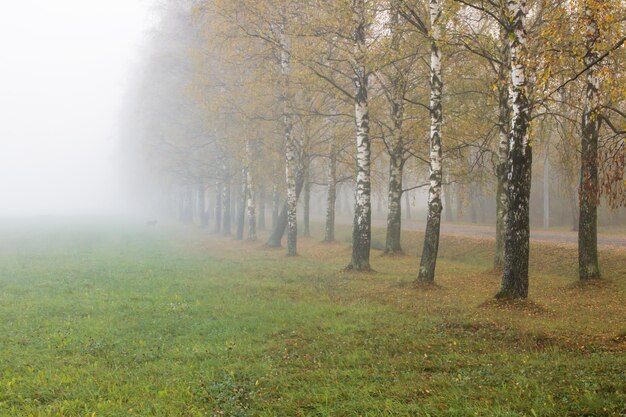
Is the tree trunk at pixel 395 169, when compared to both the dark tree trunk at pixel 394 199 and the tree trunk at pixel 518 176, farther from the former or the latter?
the tree trunk at pixel 518 176

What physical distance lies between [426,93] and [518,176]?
1118 cm

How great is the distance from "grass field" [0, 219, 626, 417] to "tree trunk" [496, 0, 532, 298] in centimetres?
77

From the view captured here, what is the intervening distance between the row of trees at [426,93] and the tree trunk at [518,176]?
27 millimetres

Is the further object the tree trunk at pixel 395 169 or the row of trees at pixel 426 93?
the tree trunk at pixel 395 169

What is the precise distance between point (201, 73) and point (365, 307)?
2214 centimetres

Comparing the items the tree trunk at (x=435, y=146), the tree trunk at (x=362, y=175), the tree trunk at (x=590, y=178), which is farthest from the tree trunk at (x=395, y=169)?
the tree trunk at (x=590, y=178)

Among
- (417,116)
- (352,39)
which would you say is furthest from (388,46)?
(417,116)

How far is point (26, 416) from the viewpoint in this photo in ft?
19.6

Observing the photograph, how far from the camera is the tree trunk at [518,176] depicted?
10570 millimetres

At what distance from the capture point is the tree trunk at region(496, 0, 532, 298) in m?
10.6

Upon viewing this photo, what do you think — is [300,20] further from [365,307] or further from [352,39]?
[365,307]

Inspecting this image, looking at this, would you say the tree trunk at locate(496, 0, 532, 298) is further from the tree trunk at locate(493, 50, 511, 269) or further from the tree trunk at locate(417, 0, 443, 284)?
the tree trunk at locate(493, 50, 511, 269)

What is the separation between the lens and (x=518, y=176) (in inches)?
421

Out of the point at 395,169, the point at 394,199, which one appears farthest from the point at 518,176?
the point at 394,199
